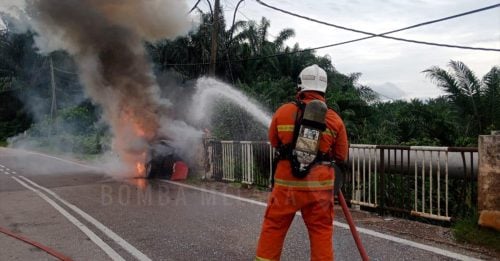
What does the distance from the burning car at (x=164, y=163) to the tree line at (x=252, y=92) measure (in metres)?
2.20

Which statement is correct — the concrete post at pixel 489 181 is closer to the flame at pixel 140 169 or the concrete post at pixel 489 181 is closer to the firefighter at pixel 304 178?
the firefighter at pixel 304 178

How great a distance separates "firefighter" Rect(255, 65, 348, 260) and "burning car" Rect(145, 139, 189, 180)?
848cm

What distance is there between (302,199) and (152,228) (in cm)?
336

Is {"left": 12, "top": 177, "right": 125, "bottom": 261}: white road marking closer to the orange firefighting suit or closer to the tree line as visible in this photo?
the orange firefighting suit

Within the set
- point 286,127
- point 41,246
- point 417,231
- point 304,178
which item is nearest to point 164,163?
point 41,246

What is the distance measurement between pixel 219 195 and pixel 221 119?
22.2 ft

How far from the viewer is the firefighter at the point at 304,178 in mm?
3473

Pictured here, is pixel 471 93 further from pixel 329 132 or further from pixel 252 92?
pixel 329 132

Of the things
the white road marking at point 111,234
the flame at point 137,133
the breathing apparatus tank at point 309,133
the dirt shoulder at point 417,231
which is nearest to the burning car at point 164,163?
the flame at point 137,133

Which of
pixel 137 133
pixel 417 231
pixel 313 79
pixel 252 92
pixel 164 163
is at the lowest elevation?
pixel 417 231

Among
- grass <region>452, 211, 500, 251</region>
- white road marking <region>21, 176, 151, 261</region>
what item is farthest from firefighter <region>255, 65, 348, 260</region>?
grass <region>452, 211, 500, 251</region>

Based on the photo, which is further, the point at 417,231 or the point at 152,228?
the point at 152,228

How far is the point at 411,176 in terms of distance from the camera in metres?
7.53

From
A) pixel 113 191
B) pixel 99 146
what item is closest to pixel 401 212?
→ pixel 113 191
